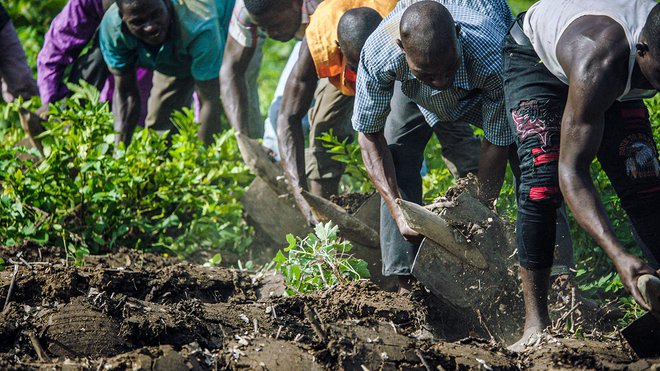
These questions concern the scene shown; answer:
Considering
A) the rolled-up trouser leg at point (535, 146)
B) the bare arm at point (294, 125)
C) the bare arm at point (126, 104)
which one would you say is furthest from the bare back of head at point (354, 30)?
the bare arm at point (126, 104)

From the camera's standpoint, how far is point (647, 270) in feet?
9.92

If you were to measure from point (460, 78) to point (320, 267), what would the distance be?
111cm

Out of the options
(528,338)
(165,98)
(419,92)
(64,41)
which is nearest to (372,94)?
(419,92)

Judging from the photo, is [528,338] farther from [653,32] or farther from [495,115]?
[653,32]

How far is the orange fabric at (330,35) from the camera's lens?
4949 mm

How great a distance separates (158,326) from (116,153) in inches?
89.3

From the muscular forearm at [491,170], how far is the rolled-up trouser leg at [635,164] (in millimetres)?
679

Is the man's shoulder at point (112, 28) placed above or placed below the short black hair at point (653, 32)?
below

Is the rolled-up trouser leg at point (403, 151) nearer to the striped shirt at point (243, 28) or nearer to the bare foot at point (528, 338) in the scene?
the bare foot at point (528, 338)

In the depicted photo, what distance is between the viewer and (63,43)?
6.78 m

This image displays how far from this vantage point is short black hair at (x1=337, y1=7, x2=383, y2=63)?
4.68 metres


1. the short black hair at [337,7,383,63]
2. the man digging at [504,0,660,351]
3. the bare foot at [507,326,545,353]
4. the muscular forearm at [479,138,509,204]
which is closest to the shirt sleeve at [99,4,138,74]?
the short black hair at [337,7,383,63]

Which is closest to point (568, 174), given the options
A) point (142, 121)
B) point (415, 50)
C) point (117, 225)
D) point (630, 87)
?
point (630, 87)

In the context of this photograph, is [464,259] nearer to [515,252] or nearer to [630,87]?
[515,252]
